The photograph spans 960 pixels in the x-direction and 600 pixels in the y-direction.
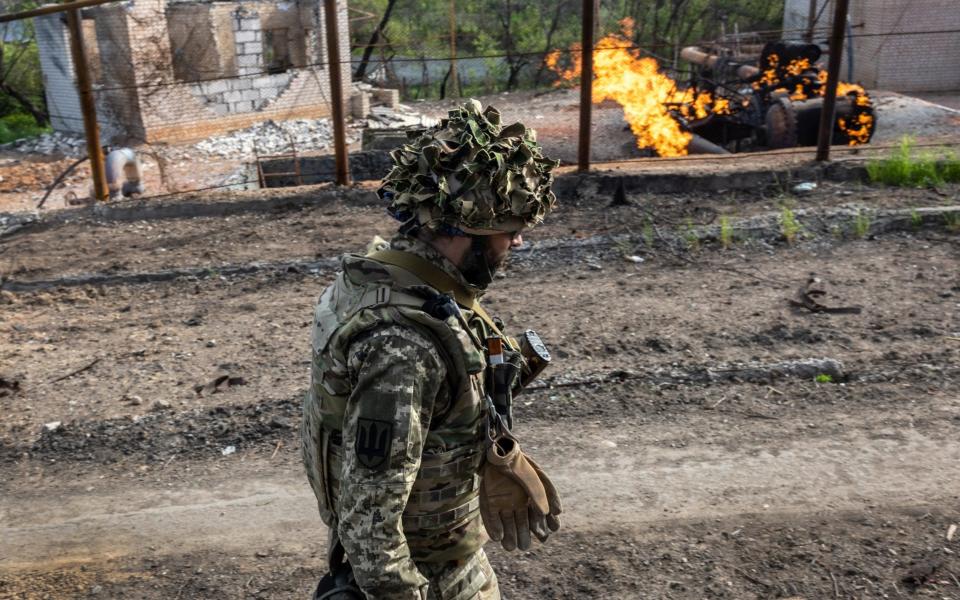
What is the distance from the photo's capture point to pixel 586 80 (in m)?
8.14

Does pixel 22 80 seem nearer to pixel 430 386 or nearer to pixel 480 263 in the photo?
pixel 480 263

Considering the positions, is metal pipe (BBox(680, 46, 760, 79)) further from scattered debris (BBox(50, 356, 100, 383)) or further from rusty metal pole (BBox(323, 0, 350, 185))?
scattered debris (BBox(50, 356, 100, 383))

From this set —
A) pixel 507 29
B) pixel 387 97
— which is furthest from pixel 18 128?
pixel 507 29

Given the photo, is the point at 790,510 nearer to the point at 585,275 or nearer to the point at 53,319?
the point at 585,275

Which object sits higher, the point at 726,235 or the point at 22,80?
the point at 726,235

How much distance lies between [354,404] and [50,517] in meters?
2.90

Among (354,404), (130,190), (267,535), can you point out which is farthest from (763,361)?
(130,190)

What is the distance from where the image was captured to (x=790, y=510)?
12.9 feet

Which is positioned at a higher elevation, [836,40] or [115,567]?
[836,40]

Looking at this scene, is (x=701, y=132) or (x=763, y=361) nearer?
(x=763, y=361)

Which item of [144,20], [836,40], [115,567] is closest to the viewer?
[115,567]

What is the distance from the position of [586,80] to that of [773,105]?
4371mm

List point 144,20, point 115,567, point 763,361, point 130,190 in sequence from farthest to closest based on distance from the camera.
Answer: point 144,20 < point 130,190 < point 763,361 < point 115,567

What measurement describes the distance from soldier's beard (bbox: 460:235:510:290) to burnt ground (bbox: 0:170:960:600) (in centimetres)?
175
